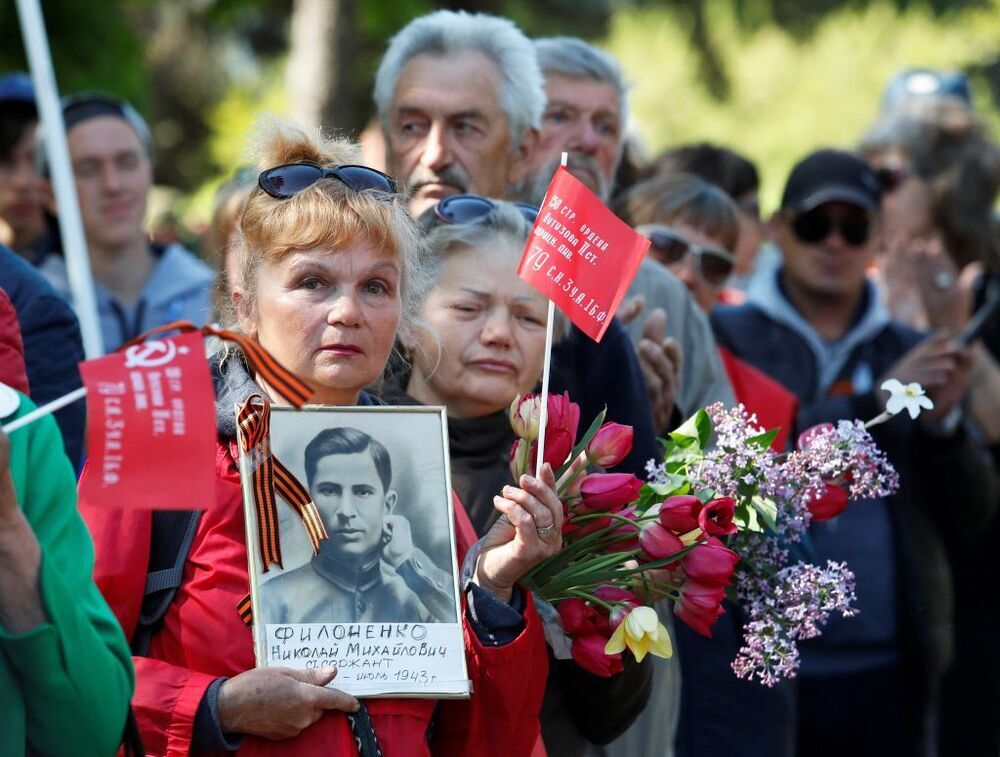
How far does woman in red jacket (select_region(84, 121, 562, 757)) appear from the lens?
2746 mm

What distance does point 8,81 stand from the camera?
19.2 ft

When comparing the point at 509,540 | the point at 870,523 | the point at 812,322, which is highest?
the point at 812,322

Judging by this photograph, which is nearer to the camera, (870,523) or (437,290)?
(437,290)

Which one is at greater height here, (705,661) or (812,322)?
(812,322)

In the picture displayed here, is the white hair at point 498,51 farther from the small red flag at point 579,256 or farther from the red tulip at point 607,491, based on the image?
→ the red tulip at point 607,491

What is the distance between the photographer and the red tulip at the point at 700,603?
3.00 meters

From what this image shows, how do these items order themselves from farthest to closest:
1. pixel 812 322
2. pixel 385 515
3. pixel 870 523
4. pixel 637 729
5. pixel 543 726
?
pixel 812 322
pixel 870 523
pixel 637 729
pixel 543 726
pixel 385 515

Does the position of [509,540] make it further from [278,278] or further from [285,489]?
[278,278]

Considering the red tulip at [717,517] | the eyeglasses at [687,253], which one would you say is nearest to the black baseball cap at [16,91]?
the eyeglasses at [687,253]

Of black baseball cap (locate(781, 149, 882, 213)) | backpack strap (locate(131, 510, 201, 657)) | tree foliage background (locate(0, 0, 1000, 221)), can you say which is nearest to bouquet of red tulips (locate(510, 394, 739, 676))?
backpack strap (locate(131, 510, 201, 657))

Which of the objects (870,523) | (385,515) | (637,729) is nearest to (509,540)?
(385,515)

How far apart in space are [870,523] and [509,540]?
2874 millimetres

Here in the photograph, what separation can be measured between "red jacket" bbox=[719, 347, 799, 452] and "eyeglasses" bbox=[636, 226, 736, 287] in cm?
29

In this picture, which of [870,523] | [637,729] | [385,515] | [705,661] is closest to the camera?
[385,515]
